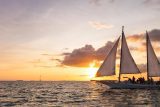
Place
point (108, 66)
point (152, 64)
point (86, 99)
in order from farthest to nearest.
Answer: point (152, 64) < point (108, 66) < point (86, 99)

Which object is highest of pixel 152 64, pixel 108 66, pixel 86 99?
pixel 152 64

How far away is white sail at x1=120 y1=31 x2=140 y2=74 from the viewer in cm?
8500

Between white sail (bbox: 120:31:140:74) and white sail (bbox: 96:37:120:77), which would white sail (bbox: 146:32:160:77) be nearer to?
white sail (bbox: 120:31:140:74)

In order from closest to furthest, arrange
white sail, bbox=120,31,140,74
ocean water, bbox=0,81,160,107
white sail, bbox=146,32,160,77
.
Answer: ocean water, bbox=0,81,160,107 → white sail, bbox=120,31,140,74 → white sail, bbox=146,32,160,77

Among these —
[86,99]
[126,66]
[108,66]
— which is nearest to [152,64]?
[126,66]

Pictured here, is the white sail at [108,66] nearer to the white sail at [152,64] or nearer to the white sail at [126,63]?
the white sail at [126,63]

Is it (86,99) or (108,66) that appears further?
(108,66)

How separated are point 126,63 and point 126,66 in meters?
0.76

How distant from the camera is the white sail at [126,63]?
279ft

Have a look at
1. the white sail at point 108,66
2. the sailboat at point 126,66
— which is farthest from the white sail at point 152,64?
the white sail at point 108,66

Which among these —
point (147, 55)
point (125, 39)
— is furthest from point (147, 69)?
point (125, 39)

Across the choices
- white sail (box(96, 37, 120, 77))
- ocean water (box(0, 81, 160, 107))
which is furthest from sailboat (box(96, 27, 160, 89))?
ocean water (box(0, 81, 160, 107))

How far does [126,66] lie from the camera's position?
3364 inches

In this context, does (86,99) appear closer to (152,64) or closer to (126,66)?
(126,66)
